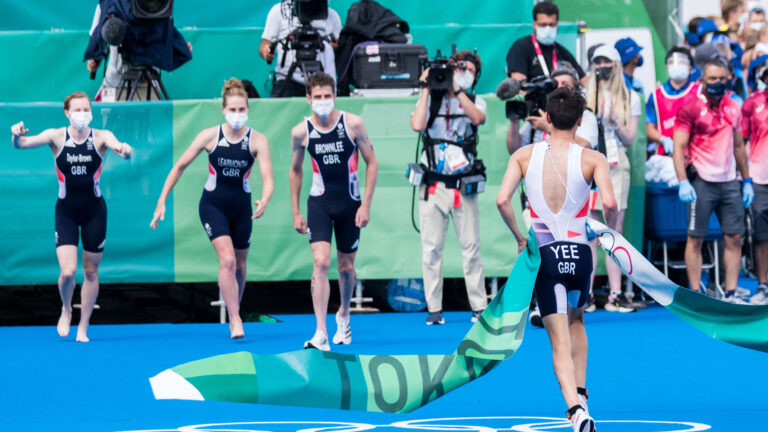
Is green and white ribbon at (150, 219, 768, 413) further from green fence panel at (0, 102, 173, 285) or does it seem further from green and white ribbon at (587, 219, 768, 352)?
green fence panel at (0, 102, 173, 285)

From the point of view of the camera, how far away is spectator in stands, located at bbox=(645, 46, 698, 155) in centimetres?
1145

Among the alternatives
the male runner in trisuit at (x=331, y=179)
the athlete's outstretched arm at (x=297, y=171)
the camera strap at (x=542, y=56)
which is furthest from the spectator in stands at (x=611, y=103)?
the athlete's outstretched arm at (x=297, y=171)

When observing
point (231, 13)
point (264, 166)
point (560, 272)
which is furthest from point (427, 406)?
point (231, 13)

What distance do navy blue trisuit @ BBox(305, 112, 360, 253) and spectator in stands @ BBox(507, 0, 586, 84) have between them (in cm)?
252

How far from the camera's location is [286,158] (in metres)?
10.7

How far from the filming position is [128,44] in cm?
1151

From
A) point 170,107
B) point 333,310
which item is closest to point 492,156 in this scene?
point 333,310

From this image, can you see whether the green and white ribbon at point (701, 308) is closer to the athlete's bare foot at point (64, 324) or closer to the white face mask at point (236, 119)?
the white face mask at point (236, 119)

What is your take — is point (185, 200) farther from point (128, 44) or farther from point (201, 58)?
point (201, 58)

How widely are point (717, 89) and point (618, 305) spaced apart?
2.17m

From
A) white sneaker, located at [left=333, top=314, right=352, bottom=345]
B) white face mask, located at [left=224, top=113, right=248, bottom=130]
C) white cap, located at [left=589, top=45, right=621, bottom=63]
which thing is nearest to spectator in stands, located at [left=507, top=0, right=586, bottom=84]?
white cap, located at [left=589, top=45, right=621, bottom=63]

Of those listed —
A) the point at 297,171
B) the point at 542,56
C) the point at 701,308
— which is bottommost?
the point at 701,308

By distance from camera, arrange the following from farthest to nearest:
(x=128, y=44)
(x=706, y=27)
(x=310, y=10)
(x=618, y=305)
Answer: (x=706, y=27) < (x=128, y=44) < (x=310, y=10) < (x=618, y=305)

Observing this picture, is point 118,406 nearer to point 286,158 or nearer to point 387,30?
point 286,158
